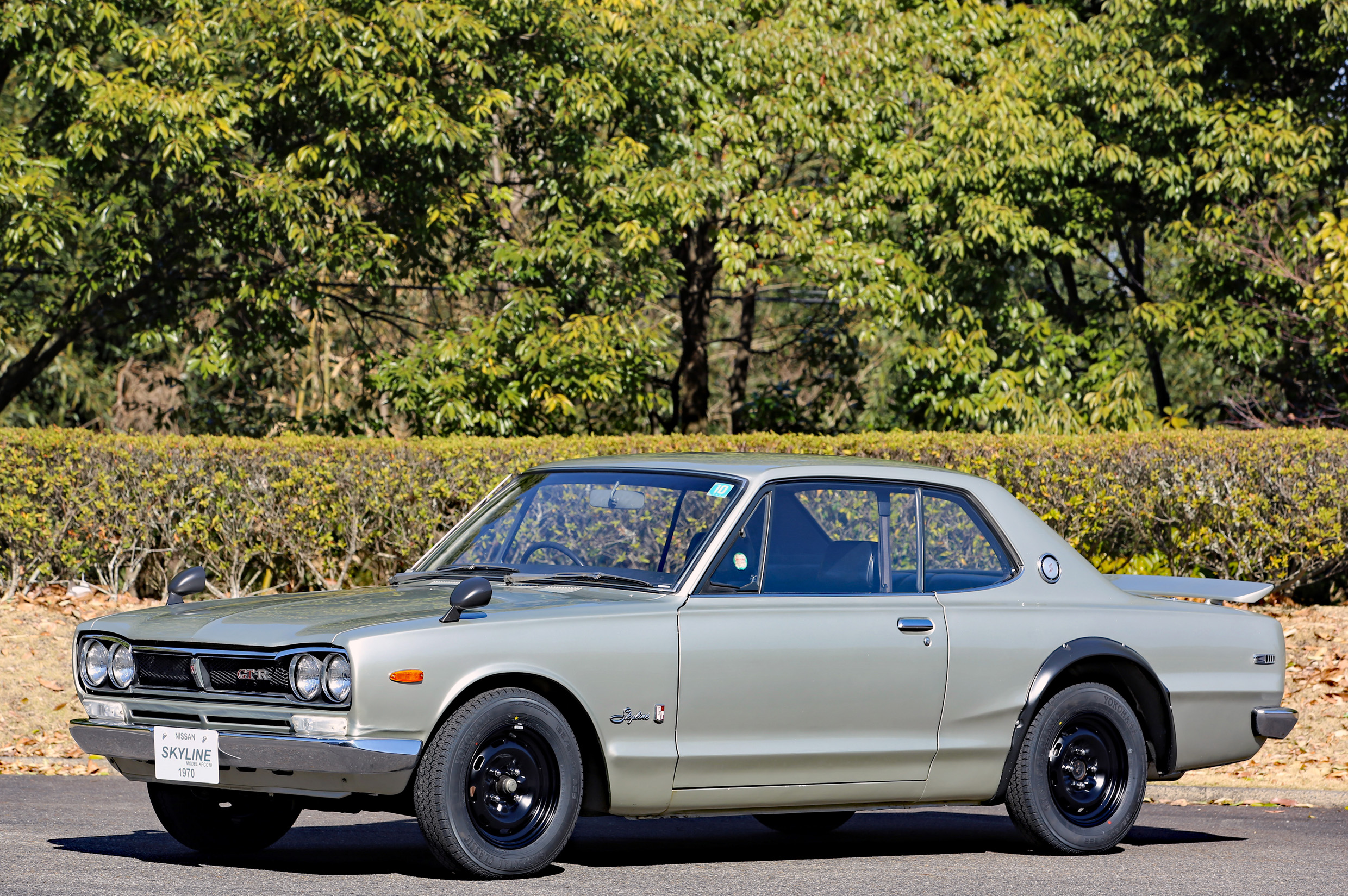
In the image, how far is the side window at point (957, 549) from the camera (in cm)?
764

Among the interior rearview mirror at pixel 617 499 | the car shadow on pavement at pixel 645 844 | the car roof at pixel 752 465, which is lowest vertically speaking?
the car shadow on pavement at pixel 645 844

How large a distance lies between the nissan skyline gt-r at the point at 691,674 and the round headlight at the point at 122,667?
0.01 m

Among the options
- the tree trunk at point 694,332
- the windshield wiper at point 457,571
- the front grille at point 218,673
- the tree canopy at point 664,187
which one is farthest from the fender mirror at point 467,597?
the tree trunk at point 694,332

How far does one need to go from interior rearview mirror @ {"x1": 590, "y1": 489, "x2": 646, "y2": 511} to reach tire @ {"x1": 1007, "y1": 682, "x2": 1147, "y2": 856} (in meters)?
2.00

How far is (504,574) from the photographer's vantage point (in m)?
7.19

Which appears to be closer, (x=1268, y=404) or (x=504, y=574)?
(x=504, y=574)

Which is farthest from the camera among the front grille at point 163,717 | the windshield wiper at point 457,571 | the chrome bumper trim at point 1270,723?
the chrome bumper trim at point 1270,723

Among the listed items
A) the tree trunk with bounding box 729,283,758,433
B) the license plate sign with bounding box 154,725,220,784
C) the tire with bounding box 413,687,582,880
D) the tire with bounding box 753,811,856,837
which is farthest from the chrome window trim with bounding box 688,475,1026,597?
the tree trunk with bounding box 729,283,758,433

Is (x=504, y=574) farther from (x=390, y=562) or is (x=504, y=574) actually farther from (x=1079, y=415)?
(x=1079, y=415)

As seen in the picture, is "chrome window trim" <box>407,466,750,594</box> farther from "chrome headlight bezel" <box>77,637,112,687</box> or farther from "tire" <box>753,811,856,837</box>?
"tire" <box>753,811,856,837</box>

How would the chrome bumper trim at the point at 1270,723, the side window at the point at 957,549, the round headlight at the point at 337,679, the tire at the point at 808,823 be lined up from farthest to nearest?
the tire at the point at 808,823, the chrome bumper trim at the point at 1270,723, the side window at the point at 957,549, the round headlight at the point at 337,679

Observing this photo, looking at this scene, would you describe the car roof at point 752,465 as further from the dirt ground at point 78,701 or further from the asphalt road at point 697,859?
the dirt ground at point 78,701

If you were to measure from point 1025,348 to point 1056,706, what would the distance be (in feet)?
37.5

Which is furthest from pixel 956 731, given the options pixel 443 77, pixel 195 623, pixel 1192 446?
pixel 443 77
